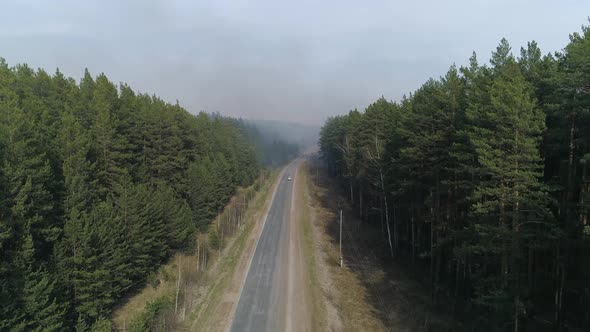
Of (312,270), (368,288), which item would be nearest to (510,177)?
(368,288)

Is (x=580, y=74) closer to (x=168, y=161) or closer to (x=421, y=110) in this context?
(x=421, y=110)

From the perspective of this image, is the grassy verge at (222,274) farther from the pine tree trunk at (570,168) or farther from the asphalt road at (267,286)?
the pine tree trunk at (570,168)

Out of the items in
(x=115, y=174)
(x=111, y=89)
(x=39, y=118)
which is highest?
(x=111, y=89)

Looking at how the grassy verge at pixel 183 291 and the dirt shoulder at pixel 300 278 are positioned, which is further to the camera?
the dirt shoulder at pixel 300 278

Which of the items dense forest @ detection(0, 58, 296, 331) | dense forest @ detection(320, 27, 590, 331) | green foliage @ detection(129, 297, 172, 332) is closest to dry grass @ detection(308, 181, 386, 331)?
dense forest @ detection(320, 27, 590, 331)

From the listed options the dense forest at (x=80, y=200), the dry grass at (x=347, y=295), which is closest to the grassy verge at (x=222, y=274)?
the dense forest at (x=80, y=200)

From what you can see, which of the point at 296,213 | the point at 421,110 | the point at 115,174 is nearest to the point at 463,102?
the point at 421,110

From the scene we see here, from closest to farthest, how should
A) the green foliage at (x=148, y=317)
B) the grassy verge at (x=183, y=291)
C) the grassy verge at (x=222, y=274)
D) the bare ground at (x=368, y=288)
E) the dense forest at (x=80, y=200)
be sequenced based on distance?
the dense forest at (x=80, y=200) → the green foliage at (x=148, y=317) → the bare ground at (x=368, y=288) → the grassy verge at (x=183, y=291) → the grassy verge at (x=222, y=274)
